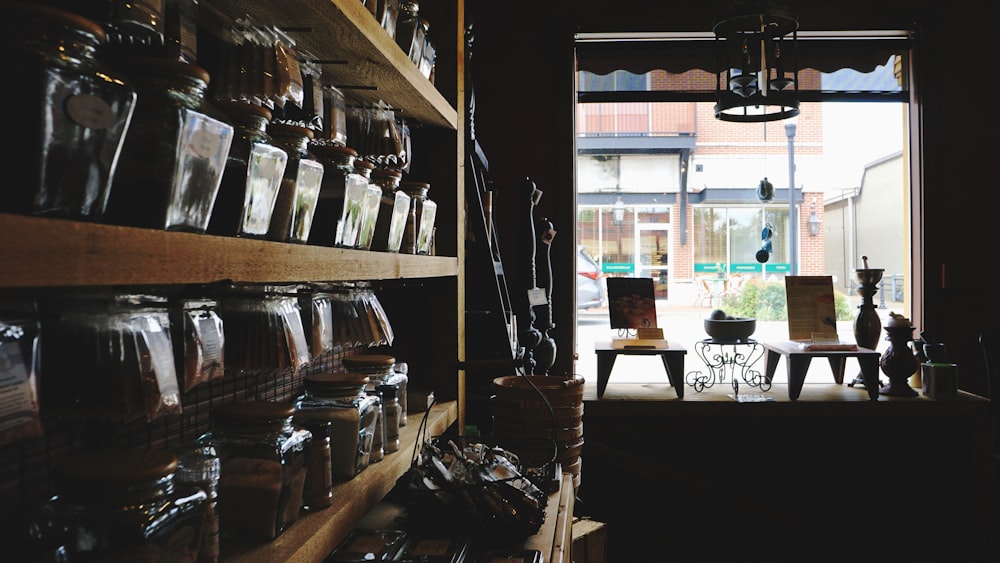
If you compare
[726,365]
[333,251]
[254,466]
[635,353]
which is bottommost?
[726,365]

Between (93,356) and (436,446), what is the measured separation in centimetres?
93

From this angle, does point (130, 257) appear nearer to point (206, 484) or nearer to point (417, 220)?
point (206, 484)

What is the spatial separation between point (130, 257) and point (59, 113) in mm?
129

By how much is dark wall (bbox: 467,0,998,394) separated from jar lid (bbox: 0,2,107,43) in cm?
297

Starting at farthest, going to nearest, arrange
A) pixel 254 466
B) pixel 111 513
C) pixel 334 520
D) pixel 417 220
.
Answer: pixel 417 220, pixel 334 520, pixel 254 466, pixel 111 513

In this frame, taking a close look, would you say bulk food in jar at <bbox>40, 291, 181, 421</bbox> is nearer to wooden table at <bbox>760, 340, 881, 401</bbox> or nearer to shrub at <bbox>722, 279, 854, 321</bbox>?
wooden table at <bbox>760, 340, 881, 401</bbox>

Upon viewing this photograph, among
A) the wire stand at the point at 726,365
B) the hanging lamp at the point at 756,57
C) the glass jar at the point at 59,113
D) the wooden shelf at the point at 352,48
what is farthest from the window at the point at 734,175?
the glass jar at the point at 59,113

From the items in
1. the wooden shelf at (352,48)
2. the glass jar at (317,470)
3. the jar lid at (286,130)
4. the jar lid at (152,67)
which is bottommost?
the glass jar at (317,470)

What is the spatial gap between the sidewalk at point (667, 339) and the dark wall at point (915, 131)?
0.25 meters

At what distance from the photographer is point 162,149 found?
2.06 feet

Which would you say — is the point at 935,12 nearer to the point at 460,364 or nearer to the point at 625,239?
the point at 625,239

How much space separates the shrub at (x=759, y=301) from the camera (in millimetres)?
3758

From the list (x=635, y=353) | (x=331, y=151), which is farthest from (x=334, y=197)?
(x=635, y=353)

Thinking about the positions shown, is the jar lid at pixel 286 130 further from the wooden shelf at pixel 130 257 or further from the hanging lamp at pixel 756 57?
the hanging lamp at pixel 756 57
